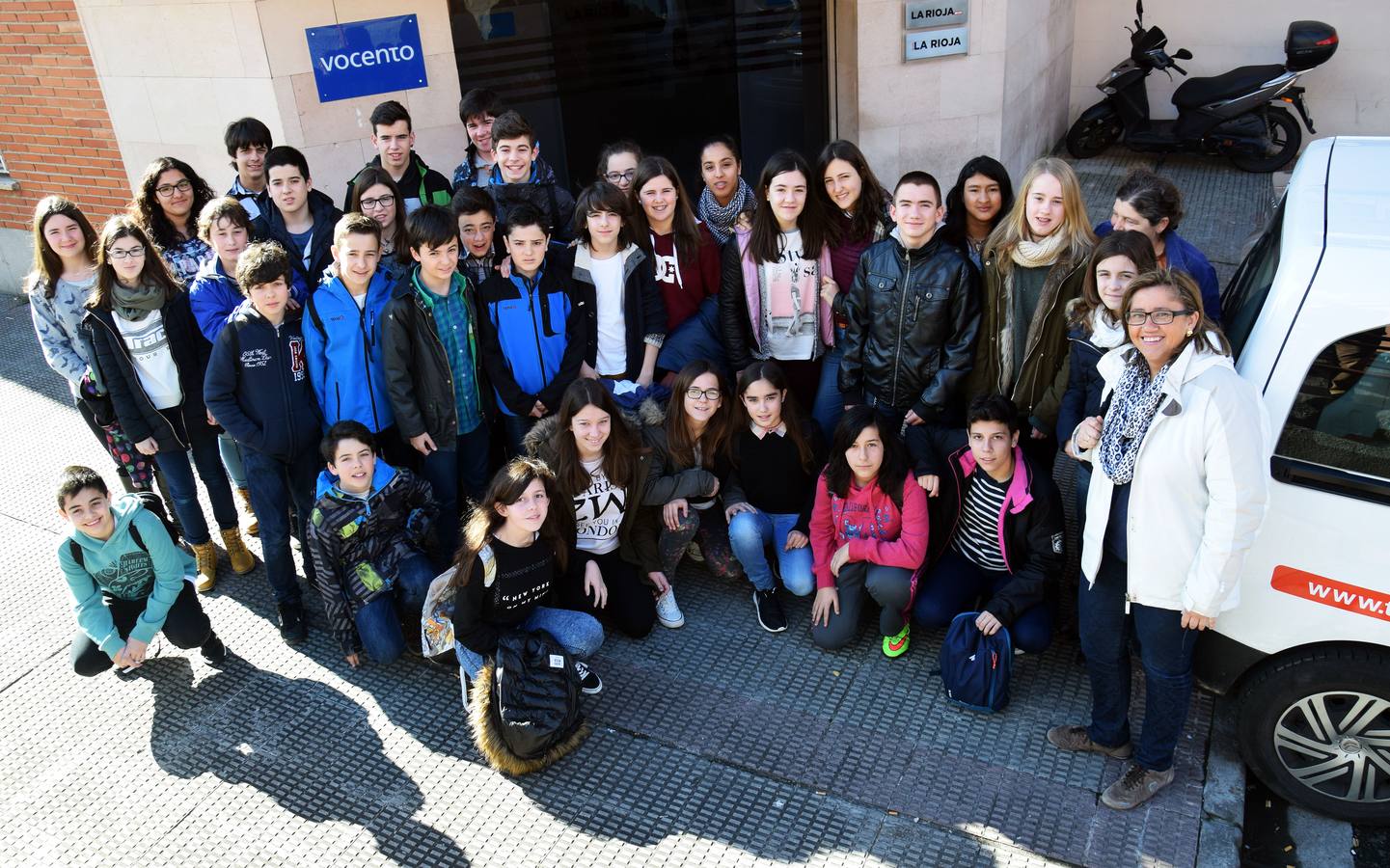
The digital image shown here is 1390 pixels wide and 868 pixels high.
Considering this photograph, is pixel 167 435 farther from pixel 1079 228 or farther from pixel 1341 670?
pixel 1341 670

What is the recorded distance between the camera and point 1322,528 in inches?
132

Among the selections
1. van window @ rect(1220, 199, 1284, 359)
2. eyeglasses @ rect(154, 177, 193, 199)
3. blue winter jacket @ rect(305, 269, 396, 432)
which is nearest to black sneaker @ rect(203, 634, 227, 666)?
blue winter jacket @ rect(305, 269, 396, 432)

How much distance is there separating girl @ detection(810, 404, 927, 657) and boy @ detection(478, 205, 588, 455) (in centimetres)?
140

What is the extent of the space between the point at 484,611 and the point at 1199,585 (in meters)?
2.62

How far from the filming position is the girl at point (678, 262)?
17.2ft

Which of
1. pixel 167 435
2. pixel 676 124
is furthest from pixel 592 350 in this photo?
pixel 676 124

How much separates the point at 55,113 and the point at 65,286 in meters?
4.20

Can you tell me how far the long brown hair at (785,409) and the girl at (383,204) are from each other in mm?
1727

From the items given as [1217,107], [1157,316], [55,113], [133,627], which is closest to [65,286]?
[133,627]

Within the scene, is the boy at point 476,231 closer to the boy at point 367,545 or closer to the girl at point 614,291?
the girl at point 614,291

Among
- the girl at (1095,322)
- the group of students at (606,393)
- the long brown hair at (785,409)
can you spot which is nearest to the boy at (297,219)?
the group of students at (606,393)

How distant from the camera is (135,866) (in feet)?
12.4

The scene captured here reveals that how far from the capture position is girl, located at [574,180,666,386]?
16.8 feet

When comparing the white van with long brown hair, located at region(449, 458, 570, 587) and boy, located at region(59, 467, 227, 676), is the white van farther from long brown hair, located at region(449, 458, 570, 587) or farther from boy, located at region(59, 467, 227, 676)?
boy, located at region(59, 467, 227, 676)
